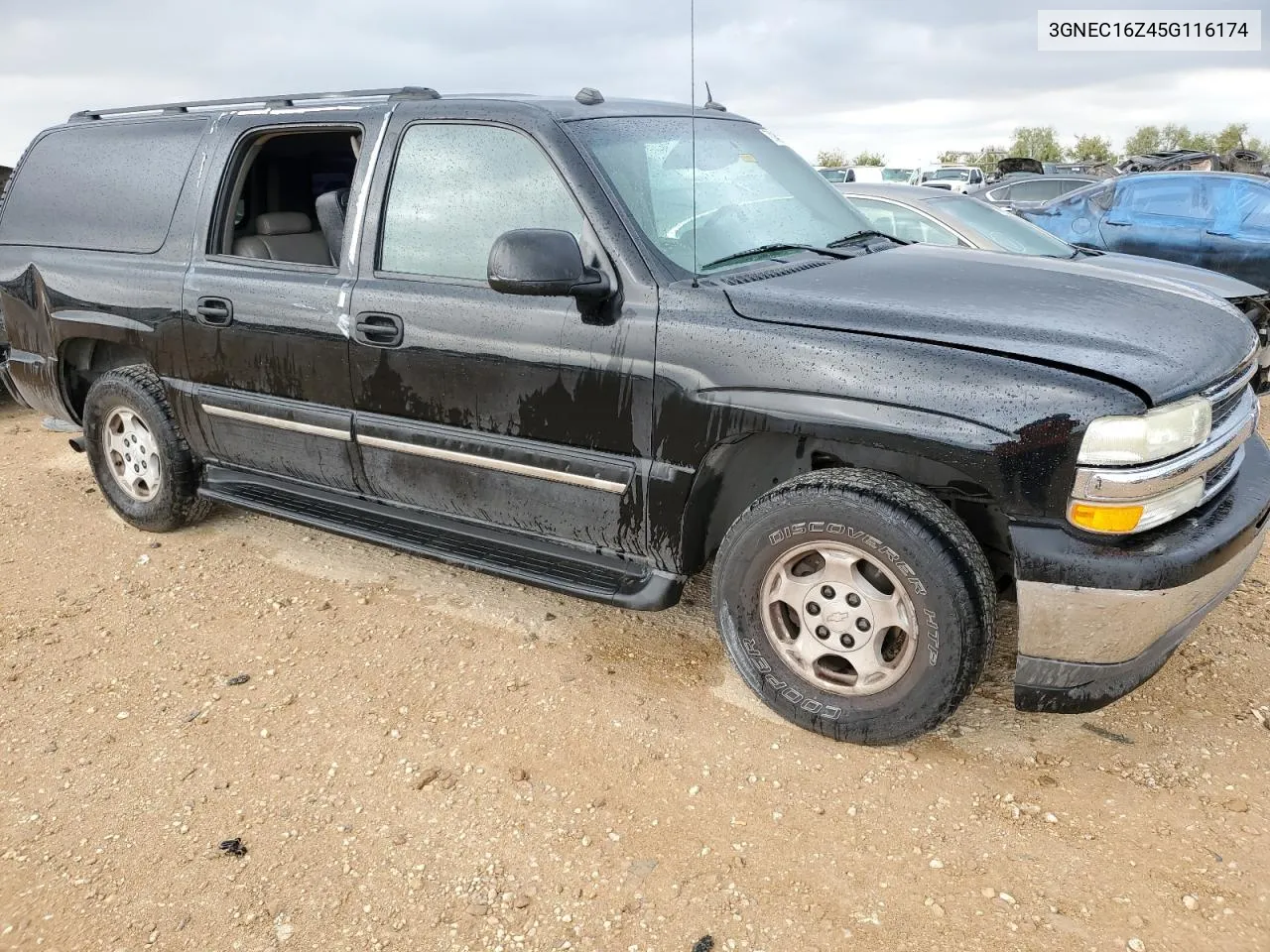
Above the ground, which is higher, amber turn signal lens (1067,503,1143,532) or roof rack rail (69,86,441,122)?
roof rack rail (69,86,441,122)

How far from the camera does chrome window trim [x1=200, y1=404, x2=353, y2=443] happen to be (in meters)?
3.79

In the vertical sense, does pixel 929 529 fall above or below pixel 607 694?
above

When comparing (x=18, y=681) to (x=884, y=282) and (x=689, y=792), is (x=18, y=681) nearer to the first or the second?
(x=689, y=792)

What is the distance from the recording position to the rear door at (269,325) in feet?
12.2

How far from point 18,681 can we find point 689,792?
245cm

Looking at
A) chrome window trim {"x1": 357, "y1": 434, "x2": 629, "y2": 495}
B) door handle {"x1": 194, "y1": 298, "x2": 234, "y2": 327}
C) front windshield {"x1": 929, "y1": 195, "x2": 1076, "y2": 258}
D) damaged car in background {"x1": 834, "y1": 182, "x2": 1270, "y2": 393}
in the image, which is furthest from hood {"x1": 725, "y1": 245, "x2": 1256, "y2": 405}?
front windshield {"x1": 929, "y1": 195, "x2": 1076, "y2": 258}

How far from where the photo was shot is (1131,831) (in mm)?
2607

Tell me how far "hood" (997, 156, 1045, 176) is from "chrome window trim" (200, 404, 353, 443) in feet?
93.0

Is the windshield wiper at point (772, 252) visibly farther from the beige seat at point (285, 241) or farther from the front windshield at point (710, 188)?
the beige seat at point (285, 241)

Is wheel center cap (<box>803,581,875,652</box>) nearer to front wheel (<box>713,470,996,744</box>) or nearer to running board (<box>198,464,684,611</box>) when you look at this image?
front wheel (<box>713,470,996,744</box>)

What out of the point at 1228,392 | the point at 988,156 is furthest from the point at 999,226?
the point at 988,156

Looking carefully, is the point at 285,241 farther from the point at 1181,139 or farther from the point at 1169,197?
the point at 1181,139

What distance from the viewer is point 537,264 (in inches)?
113

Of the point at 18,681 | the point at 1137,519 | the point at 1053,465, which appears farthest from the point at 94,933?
the point at 1137,519
